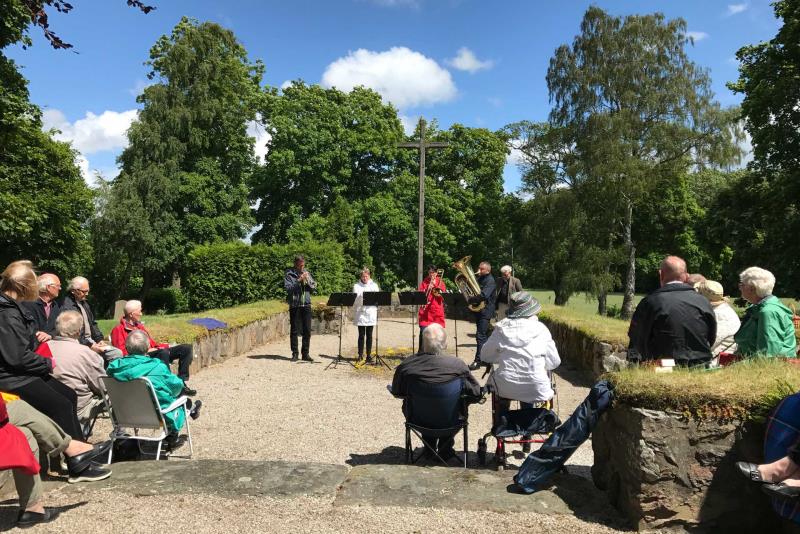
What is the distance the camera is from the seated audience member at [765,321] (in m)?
4.50

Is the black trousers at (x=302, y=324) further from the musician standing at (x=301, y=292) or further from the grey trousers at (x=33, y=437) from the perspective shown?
the grey trousers at (x=33, y=437)

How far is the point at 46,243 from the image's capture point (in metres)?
25.2

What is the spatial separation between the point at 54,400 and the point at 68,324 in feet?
3.07

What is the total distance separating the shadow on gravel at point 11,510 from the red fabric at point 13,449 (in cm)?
44

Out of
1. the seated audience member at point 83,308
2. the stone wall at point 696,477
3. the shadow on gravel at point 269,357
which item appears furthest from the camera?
the shadow on gravel at point 269,357

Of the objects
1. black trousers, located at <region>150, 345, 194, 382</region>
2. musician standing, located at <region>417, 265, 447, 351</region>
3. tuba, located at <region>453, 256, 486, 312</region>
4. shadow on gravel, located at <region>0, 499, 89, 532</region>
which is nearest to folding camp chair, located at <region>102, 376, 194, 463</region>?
shadow on gravel, located at <region>0, 499, 89, 532</region>

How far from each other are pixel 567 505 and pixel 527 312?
181cm

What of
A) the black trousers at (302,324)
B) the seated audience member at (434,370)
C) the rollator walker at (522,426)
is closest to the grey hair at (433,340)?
the seated audience member at (434,370)

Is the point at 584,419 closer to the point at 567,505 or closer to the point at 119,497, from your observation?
the point at 567,505

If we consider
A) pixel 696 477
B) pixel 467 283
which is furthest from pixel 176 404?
pixel 467 283

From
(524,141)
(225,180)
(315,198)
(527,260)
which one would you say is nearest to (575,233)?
(527,260)

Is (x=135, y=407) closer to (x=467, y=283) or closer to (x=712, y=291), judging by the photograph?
(x=712, y=291)

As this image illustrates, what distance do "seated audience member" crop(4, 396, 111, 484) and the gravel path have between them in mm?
134

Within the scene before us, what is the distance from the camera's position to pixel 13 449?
3.28m
